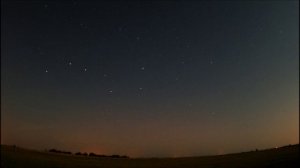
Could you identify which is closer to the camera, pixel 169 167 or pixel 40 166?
pixel 40 166

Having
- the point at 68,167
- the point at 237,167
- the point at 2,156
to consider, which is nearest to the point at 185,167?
the point at 237,167

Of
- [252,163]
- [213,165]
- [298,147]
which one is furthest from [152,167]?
[298,147]

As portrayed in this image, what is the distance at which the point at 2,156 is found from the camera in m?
33.3

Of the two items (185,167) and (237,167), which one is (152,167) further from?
(237,167)

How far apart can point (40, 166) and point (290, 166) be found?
2277 cm

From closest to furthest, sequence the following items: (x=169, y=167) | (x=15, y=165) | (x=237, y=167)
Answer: (x=15, y=165) → (x=237, y=167) → (x=169, y=167)

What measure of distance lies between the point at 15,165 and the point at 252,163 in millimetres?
22612

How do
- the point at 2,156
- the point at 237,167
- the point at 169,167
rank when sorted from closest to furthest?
the point at 2,156 → the point at 237,167 → the point at 169,167

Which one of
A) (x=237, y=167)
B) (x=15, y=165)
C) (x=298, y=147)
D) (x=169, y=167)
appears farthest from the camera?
(x=298, y=147)

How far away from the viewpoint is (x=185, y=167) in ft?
128

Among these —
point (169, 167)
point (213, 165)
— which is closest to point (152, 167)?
point (169, 167)

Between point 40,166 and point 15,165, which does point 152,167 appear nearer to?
point 40,166

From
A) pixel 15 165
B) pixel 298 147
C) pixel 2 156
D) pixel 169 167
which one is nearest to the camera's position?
pixel 15 165

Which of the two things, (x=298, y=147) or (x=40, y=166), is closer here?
(x=40, y=166)
